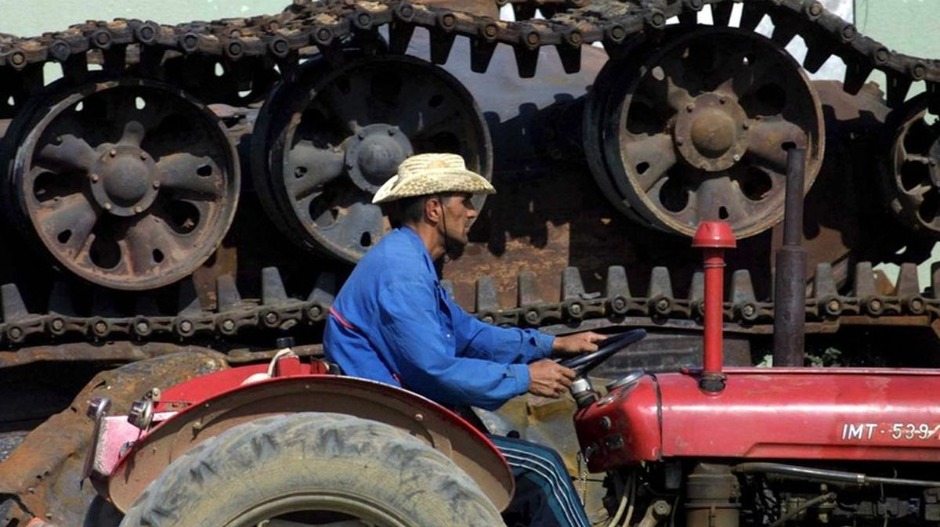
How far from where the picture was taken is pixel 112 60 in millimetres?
7684

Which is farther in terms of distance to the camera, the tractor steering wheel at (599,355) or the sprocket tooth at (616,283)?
the sprocket tooth at (616,283)

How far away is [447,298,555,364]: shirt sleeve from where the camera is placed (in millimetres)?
5387

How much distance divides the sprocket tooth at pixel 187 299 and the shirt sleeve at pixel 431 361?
3.37 metres

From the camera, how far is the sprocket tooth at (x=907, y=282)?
27.7ft

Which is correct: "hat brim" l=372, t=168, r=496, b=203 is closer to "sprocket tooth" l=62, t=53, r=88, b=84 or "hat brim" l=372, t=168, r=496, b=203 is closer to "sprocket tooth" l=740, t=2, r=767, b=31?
"sprocket tooth" l=62, t=53, r=88, b=84

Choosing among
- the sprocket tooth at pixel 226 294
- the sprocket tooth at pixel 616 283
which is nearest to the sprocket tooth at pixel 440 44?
the sprocket tooth at pixel 616 283

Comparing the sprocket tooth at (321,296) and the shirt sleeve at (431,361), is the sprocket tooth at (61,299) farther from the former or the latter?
the shirt sleeve at (431,361)

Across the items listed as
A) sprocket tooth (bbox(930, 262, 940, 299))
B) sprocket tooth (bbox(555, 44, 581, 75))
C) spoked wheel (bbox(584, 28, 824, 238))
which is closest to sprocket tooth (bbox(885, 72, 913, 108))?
spoked wheel (bbox(584, 28, 824, 238))

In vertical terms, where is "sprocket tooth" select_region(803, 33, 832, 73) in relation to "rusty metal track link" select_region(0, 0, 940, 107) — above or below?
below

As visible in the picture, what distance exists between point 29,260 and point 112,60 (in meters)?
1.00

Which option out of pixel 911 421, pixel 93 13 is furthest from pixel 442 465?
pixel 93 13

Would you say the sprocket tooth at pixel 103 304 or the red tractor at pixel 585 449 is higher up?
the red tractor at pixel 585 449

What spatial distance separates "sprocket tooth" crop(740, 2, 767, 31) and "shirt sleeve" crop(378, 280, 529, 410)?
4.04 metres

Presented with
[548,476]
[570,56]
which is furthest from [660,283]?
[548,476]
